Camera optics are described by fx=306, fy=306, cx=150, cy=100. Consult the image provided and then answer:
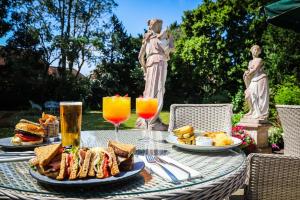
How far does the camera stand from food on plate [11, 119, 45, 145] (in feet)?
4.73

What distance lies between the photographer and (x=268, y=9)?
3.50m

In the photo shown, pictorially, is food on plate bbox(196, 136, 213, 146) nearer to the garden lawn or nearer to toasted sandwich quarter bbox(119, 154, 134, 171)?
toasted sandwich quarter bbox(119, 154, 134, 171)

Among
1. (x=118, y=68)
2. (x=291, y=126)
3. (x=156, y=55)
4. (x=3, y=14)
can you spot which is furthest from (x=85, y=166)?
(x=118, y=68)

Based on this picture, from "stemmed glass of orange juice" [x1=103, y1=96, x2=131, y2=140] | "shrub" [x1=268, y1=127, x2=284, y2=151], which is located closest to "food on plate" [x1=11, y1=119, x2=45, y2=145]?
"stemmed glass of orange juice" [x1=103, y1=96, x2=131, y2=140]

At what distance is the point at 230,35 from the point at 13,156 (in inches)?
644

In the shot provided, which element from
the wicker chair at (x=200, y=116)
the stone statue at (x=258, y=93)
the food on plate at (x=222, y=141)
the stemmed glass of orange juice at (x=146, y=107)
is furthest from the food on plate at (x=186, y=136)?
A: the stone statue at (x=258, y=93)

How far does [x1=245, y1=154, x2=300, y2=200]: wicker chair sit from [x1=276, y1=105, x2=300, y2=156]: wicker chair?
3.46ft

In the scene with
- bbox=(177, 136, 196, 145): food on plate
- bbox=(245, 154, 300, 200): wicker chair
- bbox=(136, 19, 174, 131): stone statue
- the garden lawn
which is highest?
bbox=(136, 19, 174, 131): stone statue

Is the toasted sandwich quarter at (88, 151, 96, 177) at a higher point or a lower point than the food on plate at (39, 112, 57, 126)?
lower

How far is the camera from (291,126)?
263 centimetres

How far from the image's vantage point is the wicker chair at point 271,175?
1.52 meters

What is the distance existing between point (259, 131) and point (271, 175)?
15.9ft

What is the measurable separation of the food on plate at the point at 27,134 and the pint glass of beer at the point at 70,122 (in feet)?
0.56

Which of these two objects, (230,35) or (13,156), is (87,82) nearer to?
(230,35)
